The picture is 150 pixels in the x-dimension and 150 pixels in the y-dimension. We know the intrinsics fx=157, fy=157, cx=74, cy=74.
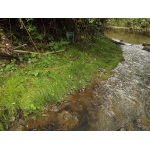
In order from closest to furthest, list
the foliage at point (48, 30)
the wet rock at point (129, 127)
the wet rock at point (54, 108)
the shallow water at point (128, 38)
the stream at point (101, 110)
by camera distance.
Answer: the stream at point (101, 110) < the wet rock at point (129, 127) < the wet rock at point (54, 108) < the foliage at point (48, 30) < the shallow water at point (128, 38)

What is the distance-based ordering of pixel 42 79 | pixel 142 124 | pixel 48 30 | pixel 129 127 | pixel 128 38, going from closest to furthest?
pixel 129 127 → pixel 142 124 → pixel 42 79 → pixel 48 30 → pixel 128 38

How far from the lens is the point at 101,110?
388 cm

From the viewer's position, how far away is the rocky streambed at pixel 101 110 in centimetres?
331

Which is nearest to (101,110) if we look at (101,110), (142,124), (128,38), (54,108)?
(101,110)

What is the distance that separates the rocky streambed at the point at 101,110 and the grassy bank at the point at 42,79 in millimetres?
229

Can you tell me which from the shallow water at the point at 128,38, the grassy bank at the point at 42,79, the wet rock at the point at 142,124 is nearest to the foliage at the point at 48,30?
the grassy bank at the point at 42,79

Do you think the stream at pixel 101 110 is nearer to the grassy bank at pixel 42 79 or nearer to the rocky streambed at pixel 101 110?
the rocky streambed at pixel 101 110

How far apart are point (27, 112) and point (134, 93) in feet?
10.2

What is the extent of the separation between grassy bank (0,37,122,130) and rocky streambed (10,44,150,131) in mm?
229

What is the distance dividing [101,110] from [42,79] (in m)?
1.69

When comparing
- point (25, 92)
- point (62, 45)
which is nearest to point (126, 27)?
point (62, 45)

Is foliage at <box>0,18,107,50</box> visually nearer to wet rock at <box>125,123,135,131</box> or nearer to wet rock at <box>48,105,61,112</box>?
wet rock at <box>48,105,61,112</box>

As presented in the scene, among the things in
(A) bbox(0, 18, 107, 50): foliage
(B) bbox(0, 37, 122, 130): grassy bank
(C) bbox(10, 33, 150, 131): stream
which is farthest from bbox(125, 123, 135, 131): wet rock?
(A) bbox(0, 18, 107, 50): foliage

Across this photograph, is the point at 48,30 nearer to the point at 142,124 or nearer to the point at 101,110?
the point at 101,110
